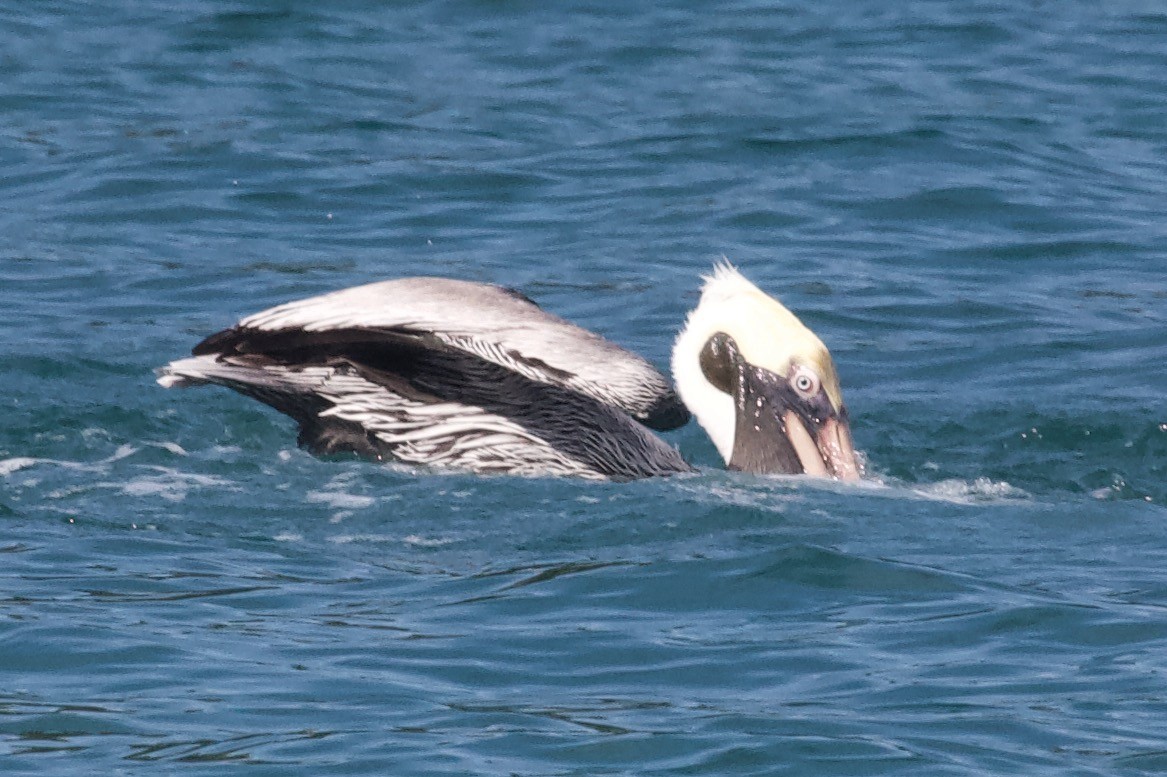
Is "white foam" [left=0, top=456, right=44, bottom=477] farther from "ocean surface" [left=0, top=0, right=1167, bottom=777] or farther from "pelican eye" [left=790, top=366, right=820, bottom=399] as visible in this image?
"pelican eye" [left=790, top=366, right=820, bottom=399]

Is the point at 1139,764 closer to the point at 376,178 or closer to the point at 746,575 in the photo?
the point at 746,575

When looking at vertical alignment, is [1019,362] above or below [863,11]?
below

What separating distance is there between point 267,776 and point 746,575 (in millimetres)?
2052

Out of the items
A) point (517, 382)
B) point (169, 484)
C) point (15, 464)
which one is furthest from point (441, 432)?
point (15, 464)

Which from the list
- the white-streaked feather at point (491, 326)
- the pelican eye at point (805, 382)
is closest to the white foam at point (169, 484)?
the white-streaked feather at point (491, 326)

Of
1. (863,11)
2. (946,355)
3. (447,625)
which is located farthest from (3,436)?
(863,11)

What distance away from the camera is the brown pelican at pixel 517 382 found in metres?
7.25

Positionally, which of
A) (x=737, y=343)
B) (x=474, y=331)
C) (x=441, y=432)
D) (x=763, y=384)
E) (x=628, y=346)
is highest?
(x=474, y=331)

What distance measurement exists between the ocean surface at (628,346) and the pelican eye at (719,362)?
0.34 m

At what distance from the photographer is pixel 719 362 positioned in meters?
8.02

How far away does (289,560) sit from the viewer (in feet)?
21.3

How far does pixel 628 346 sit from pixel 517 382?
8.27ft

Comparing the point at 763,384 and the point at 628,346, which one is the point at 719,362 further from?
the point at 628,346

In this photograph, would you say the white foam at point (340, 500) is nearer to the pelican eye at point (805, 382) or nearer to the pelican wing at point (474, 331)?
the pelican wing at point (474, 331)
